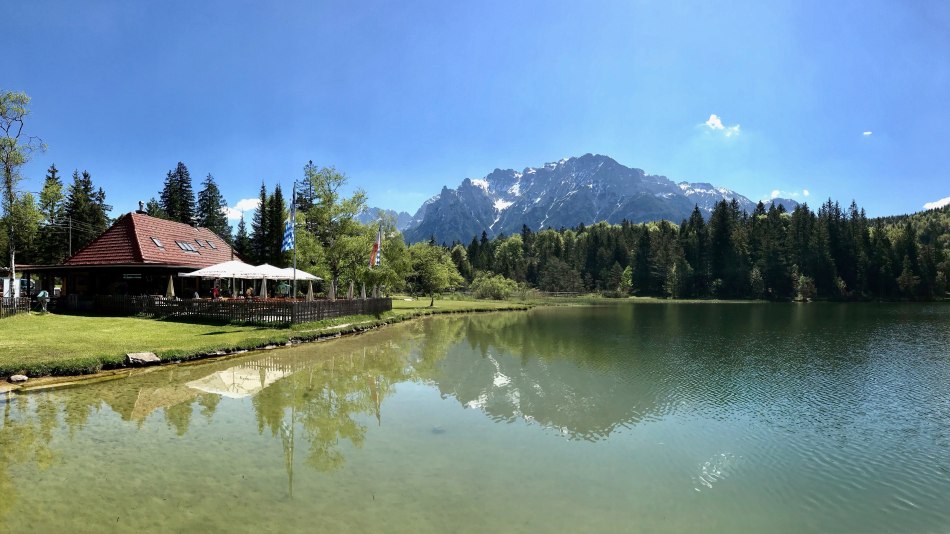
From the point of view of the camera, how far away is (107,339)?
73.6ft

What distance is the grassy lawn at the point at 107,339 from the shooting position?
17.4m

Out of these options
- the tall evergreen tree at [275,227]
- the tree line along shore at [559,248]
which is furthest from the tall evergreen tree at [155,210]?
the tall evergreen tree at [275,227]

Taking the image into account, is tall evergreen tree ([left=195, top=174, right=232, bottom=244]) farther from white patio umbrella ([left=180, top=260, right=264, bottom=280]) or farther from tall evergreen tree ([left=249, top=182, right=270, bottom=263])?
white patio umbrella ([left=180, top=260, right=264, bottom=280])

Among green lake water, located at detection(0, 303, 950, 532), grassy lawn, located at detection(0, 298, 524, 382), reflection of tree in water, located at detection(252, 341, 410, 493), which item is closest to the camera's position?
green lake water, located at detection(0, 303, 950, 532)

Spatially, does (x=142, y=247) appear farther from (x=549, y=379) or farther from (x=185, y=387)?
(x=549, y=379)

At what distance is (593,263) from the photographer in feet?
481

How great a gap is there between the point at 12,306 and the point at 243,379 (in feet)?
77.6

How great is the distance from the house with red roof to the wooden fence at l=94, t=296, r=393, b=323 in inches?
133

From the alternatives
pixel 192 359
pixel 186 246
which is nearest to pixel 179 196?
pixel 186 246

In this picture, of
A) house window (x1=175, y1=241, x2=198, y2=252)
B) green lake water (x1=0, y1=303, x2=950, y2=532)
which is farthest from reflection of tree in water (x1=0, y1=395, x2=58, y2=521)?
house window (x1=175, y1=241, x2=198, y2=252)

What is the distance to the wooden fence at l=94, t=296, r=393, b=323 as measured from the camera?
103 ft

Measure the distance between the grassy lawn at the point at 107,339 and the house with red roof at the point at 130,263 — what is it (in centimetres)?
565

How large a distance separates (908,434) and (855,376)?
9.23 m

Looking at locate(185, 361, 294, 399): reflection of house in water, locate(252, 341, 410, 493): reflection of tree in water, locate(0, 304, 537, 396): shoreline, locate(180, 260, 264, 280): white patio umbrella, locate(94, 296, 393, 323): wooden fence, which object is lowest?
locate(252, 341, 410, 493): reflection of tree in water
